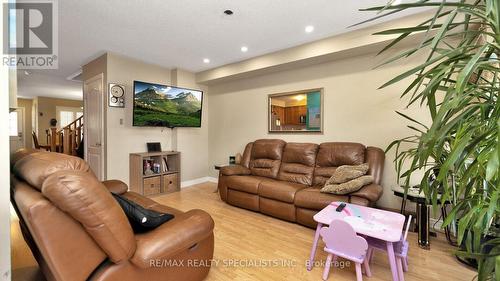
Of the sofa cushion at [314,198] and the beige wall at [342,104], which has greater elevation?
the beige wall at [342,104]

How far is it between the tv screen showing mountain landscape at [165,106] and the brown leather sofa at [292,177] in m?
1.43

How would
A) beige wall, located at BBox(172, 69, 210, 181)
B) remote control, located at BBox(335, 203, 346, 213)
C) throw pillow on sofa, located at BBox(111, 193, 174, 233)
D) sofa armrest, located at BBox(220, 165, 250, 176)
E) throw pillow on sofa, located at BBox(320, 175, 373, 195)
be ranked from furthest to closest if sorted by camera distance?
beige wall, located at BBox(172, 69, 210, 181) < sofa armrest, located at BBox(220, 165, 250, 176) < throw pillow on sofa, located at BBox(320, 175, 373, 195) < remote control, located at BBox(335, 203, 346, 213) < throw pillow on sofa, located at BBox(111, 193, 174, 233)

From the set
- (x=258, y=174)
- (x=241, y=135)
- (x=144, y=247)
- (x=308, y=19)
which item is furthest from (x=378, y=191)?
(x=241, y=135)

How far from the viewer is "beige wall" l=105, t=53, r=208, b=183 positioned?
3.93 m

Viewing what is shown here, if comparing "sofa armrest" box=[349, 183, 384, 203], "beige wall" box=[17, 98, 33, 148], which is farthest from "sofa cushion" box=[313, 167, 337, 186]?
"beige wall" box=[17, 98, 33, 148]

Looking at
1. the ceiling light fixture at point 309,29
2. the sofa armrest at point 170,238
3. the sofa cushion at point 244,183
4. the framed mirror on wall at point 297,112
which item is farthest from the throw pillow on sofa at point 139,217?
the framed mirror on wall at point 297,112

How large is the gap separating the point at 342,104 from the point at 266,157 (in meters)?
1.49

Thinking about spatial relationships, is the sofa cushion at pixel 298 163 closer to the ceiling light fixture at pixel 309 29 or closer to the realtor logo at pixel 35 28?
the ceiling light fixture at pixel 309 29

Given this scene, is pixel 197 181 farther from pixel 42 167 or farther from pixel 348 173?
pixel 42 167

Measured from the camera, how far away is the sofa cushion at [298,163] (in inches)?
138

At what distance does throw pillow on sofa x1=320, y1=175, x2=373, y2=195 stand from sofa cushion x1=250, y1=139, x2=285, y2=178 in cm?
114

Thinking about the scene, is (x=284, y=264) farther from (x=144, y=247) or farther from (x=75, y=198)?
(x=75, y=198)

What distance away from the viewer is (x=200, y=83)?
17.0 ft

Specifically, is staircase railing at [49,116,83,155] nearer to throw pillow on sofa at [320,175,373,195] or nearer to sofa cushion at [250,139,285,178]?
sofa cushion at [250,139,285,178]
